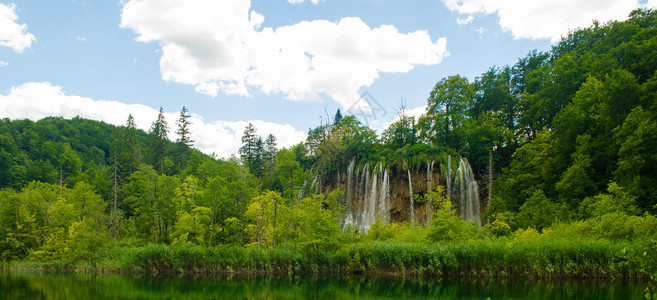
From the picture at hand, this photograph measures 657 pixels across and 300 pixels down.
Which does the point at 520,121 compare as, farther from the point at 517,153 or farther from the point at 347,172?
the point at 347,172

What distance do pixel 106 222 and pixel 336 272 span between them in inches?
1144

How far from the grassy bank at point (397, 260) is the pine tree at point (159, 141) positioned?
26025 millimetres

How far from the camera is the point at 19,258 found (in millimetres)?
39750

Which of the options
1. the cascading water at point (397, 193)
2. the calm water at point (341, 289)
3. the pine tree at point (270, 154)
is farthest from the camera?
the pine tree at point (270, 154)

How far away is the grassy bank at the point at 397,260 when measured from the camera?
21.0m

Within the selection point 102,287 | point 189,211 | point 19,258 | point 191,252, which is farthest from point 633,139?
point 19,258

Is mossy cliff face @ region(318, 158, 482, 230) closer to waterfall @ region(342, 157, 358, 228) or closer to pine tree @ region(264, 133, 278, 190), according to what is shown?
waterfall @ region(342, 157, 358, 228)

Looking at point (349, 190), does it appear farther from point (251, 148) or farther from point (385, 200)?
point (251, 148)

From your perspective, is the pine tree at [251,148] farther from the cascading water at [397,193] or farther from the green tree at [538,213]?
the green tree at [538,213]

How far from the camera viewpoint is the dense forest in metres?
26.4

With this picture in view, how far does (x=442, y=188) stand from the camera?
34.5 meters

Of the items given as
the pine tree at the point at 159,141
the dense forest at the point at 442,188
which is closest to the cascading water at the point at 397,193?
the dense forest at the point at 442,188

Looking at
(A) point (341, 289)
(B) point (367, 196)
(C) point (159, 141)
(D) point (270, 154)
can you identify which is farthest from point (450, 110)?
(C) point (159, 141)

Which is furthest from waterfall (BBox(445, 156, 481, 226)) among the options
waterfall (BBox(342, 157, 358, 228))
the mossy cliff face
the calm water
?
the calm water
